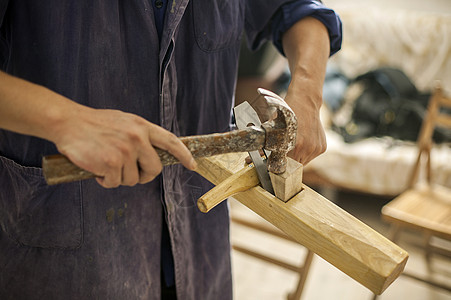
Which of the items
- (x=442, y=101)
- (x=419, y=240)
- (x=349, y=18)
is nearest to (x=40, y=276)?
(x=442, y=101)

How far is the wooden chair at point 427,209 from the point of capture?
1873mm

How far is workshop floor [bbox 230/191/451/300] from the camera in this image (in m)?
2.18

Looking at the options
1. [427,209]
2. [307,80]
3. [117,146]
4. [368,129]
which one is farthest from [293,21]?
[368,129]

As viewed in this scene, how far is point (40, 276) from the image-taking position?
754 mm

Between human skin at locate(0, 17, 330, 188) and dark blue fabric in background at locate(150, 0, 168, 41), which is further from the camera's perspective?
dark blue fabric in background at locate(150, 0, 168, 41)

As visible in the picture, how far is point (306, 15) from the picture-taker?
0.90 metres

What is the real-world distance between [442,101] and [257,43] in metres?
1.58

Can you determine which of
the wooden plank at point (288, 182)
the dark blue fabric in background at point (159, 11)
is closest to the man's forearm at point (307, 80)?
the wooden plank at point (288, 182)

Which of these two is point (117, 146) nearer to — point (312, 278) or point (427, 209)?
point (427, 209)

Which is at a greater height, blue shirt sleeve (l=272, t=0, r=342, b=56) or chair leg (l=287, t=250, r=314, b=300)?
blue shirt sleeve (l=272, t=0, r=342, b=56)

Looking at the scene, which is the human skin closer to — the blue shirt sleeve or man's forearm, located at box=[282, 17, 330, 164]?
man's forearm, located at box=[282, 17, 330, 164]

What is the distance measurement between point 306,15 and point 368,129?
7.21 feet

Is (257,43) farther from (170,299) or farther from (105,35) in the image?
(170,299)

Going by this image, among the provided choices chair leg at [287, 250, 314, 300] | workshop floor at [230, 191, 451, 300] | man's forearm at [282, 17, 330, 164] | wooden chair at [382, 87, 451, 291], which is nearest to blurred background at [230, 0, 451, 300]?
workshop floor at [230, 191, 451, 300]
